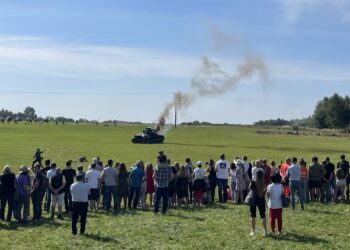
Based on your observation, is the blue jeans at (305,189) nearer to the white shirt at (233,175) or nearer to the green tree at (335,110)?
the white shirt at (233,175)

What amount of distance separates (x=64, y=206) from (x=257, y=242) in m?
9.40

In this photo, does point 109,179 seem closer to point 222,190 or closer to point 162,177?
point 162,177

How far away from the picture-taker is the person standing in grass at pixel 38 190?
18297 millimetres

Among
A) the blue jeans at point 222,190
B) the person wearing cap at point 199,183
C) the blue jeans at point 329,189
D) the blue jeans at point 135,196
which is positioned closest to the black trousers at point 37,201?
the blue jeans at point 135,196

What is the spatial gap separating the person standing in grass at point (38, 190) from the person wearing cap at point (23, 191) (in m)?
0.22

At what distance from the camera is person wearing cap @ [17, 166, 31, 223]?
18234 millimetres

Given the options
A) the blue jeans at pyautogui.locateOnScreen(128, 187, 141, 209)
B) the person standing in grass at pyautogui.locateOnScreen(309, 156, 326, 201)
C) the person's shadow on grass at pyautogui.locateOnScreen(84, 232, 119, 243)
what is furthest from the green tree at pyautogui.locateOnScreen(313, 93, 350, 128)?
the person's shadow on grass at pyautogui.locateOnScreen(84, 232, 119, 243)

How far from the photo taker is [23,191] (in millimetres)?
18250

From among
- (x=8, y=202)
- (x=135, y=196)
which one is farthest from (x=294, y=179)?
(x=8, y=202)

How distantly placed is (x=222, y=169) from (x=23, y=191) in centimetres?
847

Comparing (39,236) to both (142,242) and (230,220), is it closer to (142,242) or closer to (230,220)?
(142,242)

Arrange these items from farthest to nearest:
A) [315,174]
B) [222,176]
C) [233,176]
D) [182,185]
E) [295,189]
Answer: [222,176]
[233,176]
[315,174]
[182,185]
[295,189]

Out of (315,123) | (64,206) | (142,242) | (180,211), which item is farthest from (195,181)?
(315,123)

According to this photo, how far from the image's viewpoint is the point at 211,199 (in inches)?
915
